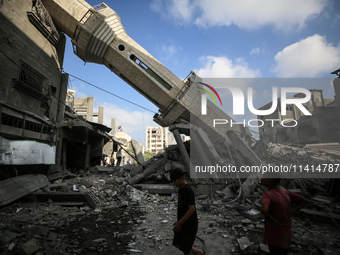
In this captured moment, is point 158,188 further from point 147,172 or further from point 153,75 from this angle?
point 153,75

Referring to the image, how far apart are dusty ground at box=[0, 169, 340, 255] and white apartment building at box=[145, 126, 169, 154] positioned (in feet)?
193

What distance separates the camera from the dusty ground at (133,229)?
128 inches

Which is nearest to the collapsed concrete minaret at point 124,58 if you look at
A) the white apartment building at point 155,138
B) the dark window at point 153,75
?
the dark window at point 153,75

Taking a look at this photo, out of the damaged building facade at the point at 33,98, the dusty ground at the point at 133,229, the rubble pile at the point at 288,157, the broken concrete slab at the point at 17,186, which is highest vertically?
the damaged building facade at the point at 33,98

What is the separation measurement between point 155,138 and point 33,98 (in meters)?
57.7

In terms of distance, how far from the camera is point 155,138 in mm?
67125

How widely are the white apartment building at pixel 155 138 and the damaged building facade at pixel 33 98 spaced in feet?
170

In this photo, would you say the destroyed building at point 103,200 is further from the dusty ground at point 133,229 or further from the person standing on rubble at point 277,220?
the person standing on rubble at point 277,220

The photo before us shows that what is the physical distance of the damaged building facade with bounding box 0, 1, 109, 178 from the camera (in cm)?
698

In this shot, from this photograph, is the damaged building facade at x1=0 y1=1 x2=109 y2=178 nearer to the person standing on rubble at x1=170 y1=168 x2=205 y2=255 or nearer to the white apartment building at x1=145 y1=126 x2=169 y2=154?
the person standing on rubble at x1=170 y1=168 x2=205 y2=255

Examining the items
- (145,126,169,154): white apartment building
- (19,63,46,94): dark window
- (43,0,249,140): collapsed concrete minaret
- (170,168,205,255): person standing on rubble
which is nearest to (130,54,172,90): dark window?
(43,0,249,140): collapsed concrete minaret

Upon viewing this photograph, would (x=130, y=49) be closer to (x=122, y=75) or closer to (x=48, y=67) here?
Result: (x=122, y=75)

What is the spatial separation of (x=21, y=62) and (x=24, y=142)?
4269mm

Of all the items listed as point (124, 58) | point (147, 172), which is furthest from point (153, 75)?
point (147, 172)
